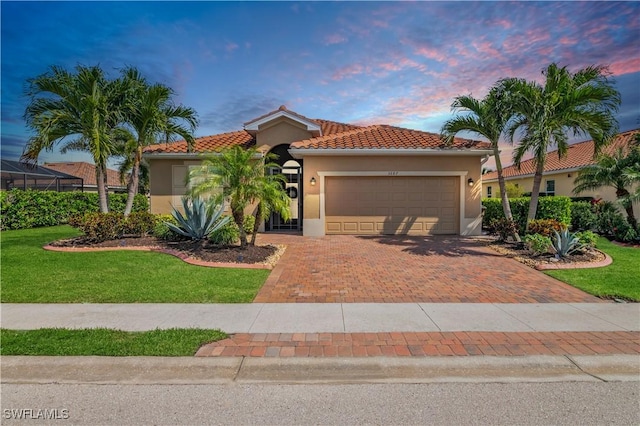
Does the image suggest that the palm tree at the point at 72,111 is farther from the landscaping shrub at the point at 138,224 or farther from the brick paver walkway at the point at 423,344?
the brick paver walkway at the point at 423,344

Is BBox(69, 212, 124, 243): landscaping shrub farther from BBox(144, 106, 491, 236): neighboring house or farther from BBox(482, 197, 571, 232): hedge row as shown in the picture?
BBox(482, 197, 571, 232): hedge row

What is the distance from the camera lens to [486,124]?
11672 mm

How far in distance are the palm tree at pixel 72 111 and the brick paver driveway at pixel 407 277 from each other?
22.9 ft

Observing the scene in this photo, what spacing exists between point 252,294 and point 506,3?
33.8ft

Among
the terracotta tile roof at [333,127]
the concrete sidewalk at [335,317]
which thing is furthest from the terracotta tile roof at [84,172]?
the concrete sidewalk at [335,317]

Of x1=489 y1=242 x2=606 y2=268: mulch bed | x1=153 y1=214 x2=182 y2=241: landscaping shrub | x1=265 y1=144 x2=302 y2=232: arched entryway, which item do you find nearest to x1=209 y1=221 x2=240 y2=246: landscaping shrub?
x1=153 y1=214 x2=182 y2=241: landscaping shrub

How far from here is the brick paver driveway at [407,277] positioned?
21.6 feet

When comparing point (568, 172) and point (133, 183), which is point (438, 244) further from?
point (568, 172)

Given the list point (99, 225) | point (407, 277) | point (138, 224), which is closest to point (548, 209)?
point (407, 277)

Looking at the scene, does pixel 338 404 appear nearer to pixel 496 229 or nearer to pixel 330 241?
pixel 330 241

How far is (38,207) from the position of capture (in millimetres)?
16406

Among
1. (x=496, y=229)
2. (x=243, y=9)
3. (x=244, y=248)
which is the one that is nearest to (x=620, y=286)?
(x=496, y=229)

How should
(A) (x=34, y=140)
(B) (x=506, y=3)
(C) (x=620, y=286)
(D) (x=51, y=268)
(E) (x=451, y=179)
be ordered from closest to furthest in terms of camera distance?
(C) (x=620, y=286) < (D) (x=51, y=268) < (B) (x=506, y=3) < (A) (x=34, y=140) < (E) (x=451, y=179)

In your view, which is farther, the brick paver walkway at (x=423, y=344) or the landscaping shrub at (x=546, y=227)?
the landscaping shrub at (x=546, y=227)
